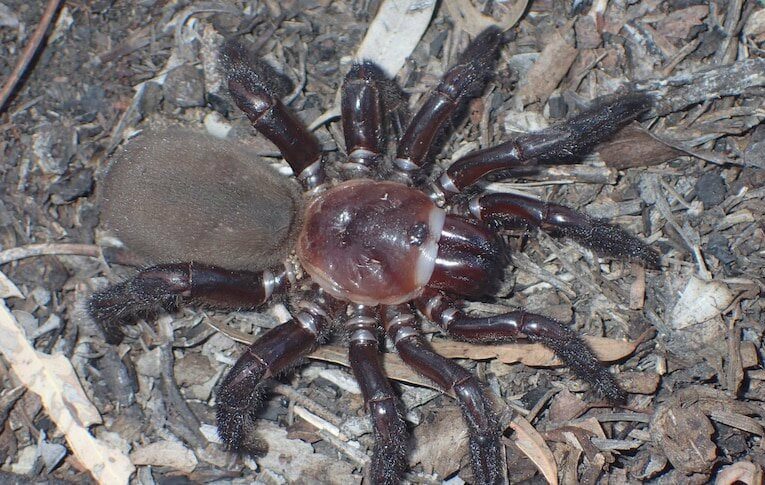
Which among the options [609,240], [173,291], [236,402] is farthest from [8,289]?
[609,240]

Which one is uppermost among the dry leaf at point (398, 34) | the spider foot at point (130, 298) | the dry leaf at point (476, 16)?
the dry leaf at point (476, 16)

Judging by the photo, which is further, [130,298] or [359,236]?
[359,236]

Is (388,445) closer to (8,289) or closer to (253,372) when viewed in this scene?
(253,372)

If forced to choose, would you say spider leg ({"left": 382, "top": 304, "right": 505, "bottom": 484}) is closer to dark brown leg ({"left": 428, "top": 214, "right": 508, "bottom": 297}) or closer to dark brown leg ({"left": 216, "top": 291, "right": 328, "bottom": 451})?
dark brown leg ({"left": 428, "top": 214, "right": 508, "bottom": 297})

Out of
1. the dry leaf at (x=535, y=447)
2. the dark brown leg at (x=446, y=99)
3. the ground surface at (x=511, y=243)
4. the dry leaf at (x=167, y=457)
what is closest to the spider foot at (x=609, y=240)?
the ground surface at (x=511, y=243)

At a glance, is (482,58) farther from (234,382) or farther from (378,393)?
(234,382)

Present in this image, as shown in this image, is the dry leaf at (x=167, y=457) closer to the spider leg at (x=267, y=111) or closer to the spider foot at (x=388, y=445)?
the spider foot at (x=388, y=445)

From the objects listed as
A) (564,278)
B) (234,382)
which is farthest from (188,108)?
(564,278)
